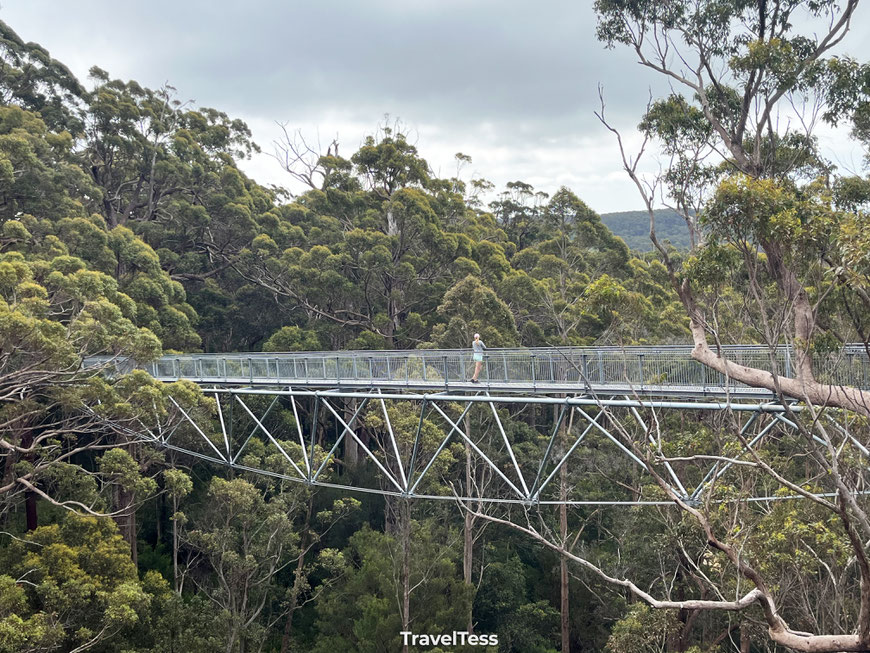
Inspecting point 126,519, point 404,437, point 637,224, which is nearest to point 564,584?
point 404,437

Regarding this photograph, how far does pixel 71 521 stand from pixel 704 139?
14671mm

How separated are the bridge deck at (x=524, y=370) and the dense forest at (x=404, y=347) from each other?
19.0 inches

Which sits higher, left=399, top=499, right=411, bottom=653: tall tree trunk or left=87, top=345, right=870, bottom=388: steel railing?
left=87, top=345, right=870, bottom=388: steel railing

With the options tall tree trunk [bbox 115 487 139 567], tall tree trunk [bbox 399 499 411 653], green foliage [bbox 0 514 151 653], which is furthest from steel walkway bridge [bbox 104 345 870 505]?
green foliage [bbox 0 514 151 653]

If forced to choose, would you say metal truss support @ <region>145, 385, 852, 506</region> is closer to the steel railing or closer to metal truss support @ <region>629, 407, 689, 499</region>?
metal truss support @ <region>629, 407, 689, 499</region>

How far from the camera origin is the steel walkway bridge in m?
8.42

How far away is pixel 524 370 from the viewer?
37.0 feet

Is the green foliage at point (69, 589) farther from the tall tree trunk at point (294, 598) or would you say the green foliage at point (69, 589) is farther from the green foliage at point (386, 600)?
the green foliage at point (386, 600)

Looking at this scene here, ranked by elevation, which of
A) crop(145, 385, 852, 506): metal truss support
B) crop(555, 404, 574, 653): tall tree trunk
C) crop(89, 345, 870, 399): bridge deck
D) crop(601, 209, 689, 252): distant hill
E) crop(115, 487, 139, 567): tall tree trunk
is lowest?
crop(555, 404, 574, 653): tall tree trunk

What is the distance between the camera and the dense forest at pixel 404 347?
828 centimetres

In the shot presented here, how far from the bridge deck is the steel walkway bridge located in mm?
27

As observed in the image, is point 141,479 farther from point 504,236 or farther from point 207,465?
point 504,236

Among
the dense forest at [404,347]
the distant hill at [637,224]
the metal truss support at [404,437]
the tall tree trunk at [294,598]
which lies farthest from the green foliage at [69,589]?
the distant hill at [637,224]

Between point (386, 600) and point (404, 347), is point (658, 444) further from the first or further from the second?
point (404, 347)
